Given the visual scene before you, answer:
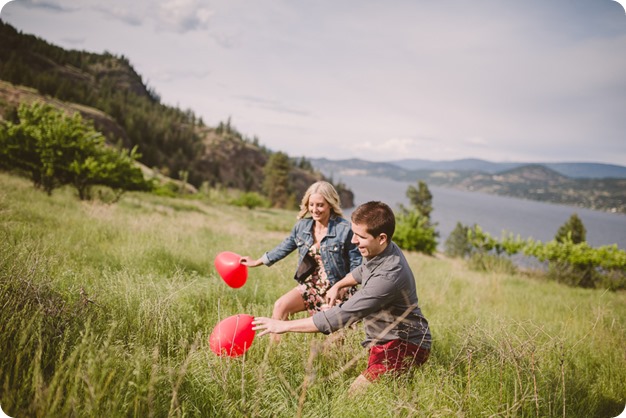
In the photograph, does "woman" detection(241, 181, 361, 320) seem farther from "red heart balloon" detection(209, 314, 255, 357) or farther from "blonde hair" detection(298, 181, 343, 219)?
"red heart balloon" detection(209, 314, 255, 357)

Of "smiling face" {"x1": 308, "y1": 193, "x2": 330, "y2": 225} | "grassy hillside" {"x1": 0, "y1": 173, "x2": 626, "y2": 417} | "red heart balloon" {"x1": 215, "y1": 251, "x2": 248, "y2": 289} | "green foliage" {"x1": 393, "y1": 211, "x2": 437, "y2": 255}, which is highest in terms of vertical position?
"smiling face" {"x1": 308, "y1": 193, "x2": 330, "y2": 225}

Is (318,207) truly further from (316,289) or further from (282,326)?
(282,326)

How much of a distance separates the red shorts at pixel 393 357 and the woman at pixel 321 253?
868 mm

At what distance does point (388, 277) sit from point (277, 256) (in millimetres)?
1773

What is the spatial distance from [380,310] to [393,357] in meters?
0.41

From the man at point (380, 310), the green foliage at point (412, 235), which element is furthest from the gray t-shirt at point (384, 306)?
the green foliage at point (412, 235)

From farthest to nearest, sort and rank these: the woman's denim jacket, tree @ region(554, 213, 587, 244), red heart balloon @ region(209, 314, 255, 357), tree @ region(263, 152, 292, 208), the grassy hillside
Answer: tree @ region(263, 152, 292, 208), tree @ region(554, 213, 587, 244), the woman's denim jacket, red heart balloon @ region(209, 314, 255, 357), the grassy hillside

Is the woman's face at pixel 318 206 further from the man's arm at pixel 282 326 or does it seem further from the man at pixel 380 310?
the man's arm at pixel 282 326

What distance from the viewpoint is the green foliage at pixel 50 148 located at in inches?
468

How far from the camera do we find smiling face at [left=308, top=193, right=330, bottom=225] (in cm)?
355

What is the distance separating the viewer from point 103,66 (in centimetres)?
13288

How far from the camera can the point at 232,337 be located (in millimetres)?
2434

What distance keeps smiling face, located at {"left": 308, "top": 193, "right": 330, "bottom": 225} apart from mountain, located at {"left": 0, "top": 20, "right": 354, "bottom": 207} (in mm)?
59846

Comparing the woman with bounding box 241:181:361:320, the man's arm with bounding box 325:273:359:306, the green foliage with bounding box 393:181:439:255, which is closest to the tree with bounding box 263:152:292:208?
the green foliage with bounding box 393:181:439:255
